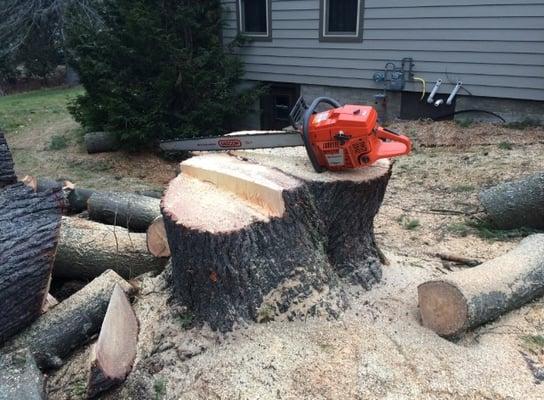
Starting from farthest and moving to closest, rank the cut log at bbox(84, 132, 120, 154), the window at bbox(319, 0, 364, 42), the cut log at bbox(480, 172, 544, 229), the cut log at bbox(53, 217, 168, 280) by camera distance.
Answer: the cut log at bbox(84, 132, 120, 154) → the window at bbox(319, 0, 364, 42) → the cut log at bbox(480, 172, 544, 229) → the cut log at bbox(53, 217, 168, 280)

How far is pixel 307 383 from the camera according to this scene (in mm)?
2244

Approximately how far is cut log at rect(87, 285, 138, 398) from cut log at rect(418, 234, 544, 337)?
1705 millimetres

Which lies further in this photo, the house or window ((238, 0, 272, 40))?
window ((238, 0, 272, 40))

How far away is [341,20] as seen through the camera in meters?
7.88

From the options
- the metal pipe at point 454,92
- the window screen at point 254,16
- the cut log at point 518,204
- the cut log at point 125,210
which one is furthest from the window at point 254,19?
the cut log at point 518,204

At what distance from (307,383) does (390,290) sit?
39.2 inches

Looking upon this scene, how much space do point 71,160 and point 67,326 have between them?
Answer: 19.5 feet

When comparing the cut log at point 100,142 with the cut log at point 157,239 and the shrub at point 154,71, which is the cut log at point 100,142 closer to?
the shrub at point 154,71

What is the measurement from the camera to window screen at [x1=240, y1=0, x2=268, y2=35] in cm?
887

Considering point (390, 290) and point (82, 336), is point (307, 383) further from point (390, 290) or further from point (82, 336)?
point (82, 336)

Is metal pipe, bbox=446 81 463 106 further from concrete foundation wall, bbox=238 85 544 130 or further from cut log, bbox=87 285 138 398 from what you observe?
cut log, bbox=87 285 138 398

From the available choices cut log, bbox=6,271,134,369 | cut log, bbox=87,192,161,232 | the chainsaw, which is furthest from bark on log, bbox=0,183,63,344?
the chainsaw

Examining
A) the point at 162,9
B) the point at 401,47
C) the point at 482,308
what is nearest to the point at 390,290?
the point at 482,308

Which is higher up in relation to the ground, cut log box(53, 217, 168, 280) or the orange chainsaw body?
the orange chainsaw body
